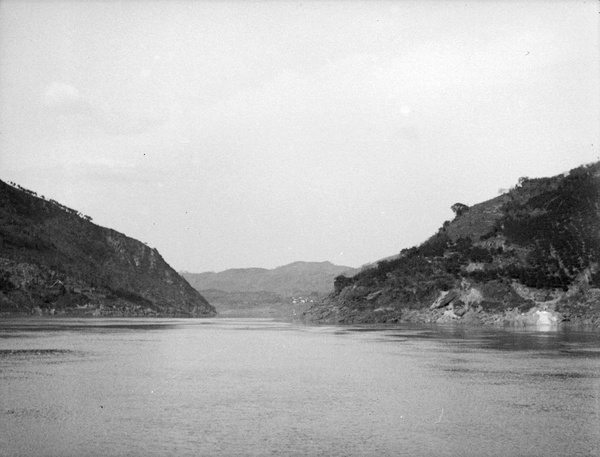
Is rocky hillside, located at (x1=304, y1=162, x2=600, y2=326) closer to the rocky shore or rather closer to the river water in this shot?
the rocky shore

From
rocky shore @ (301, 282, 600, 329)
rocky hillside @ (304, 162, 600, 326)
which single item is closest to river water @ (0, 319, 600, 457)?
rocky shore @ (301, 282, 600, 329)

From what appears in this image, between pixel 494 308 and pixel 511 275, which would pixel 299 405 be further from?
pixel 511 275

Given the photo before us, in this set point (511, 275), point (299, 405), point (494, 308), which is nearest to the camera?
point (299, 405)

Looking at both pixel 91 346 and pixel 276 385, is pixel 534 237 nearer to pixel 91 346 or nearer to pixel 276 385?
pixel 91 346

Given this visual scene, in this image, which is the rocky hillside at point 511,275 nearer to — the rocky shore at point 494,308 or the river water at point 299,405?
the rocky shore at point 494,308

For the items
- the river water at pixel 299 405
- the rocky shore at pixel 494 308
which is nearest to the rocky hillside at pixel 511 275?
the rocky shore at pixel 494 308

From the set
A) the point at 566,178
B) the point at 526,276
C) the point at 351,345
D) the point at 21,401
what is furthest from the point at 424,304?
the point at 21,401

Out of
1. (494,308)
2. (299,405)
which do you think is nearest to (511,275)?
(494,308)
